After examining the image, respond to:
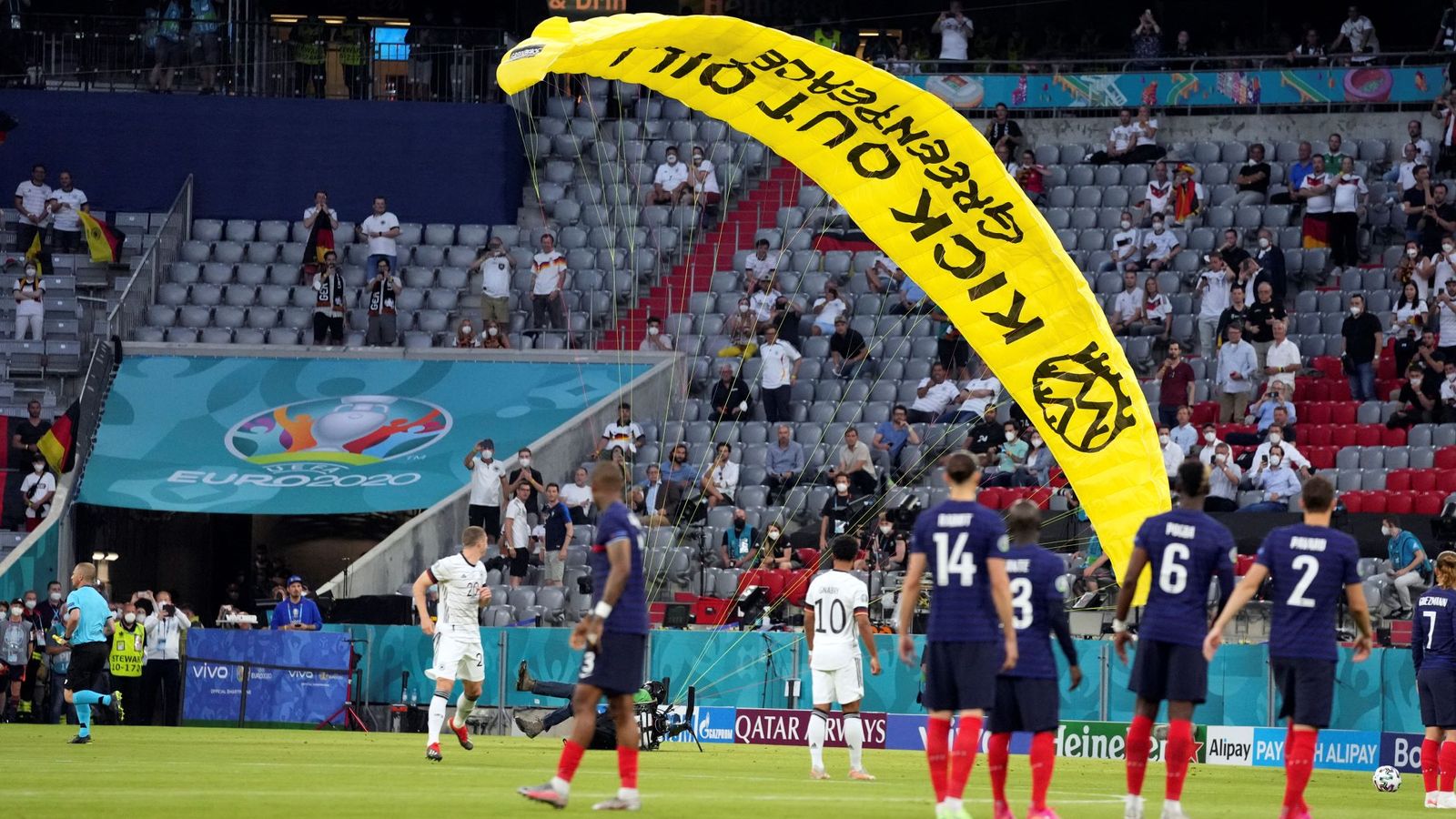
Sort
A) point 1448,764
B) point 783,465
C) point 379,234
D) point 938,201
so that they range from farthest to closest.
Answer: point 379,234
point 783,465
point 938,201
point 1448,764

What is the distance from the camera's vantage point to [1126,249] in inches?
1137

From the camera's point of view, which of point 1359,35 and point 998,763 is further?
point 1359,35

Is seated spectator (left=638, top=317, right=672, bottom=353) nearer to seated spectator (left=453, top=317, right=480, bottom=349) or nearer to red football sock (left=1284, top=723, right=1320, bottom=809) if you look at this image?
seated spectator (left=453, top=317, right=480, bottom=349)

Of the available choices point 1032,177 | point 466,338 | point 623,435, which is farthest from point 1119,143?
point 466,338

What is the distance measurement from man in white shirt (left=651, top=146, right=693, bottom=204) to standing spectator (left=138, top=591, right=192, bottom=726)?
1033 cm

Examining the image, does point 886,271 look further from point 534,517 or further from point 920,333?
point 534,517

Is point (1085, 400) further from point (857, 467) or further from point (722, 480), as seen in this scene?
point (722, 480)

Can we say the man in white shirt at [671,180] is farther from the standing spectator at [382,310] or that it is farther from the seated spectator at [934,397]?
the seated spectator at [934,397]

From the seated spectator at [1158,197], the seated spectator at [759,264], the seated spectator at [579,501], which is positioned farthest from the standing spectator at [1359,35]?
the seated spectator at [579,501]

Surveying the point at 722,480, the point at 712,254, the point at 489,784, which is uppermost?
the point at 712,254

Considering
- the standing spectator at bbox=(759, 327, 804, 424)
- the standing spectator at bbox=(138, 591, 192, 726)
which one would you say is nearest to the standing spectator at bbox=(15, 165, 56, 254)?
the standing spectator at bbox=(138, 591, 192, 726)

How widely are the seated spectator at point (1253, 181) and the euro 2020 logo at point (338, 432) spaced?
1189 centimetres

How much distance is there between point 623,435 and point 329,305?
5875 mm

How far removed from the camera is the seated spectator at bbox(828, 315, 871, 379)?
1113 inches
